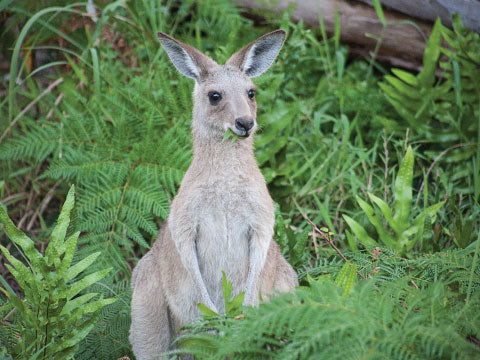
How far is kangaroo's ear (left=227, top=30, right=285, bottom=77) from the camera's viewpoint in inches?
155

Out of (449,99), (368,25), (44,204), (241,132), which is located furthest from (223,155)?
(368,25)

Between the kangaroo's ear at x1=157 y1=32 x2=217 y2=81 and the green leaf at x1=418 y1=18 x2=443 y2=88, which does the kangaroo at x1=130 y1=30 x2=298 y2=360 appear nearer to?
the kangaroo's ear at x1=157 y1=32 x2=217 y2=81

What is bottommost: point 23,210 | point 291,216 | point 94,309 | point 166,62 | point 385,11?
point 23,210

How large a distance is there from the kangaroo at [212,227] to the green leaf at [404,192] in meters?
1.16

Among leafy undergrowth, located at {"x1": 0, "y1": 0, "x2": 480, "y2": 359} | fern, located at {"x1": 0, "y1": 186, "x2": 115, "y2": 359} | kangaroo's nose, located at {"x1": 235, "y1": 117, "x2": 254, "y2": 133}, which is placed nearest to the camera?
fern, located at {"x1": 0, "y1": 186, "x2": 115, "y2": 359}

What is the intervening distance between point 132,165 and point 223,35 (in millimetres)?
2131

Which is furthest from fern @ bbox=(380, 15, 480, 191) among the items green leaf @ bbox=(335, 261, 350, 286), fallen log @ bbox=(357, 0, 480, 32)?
green leaf @ bbox=(335, 261, 350, 286)

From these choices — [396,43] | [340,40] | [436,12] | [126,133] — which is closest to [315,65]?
[340,40]

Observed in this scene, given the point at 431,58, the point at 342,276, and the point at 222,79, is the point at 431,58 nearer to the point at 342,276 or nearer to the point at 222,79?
the point at 222,79

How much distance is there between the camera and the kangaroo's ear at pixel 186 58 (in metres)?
3.87

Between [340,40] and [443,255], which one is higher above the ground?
[340,40]

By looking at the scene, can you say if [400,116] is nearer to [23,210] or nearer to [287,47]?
[287,47]

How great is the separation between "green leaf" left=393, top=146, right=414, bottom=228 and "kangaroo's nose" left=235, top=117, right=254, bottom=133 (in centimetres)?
163

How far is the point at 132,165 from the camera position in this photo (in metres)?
5.09
